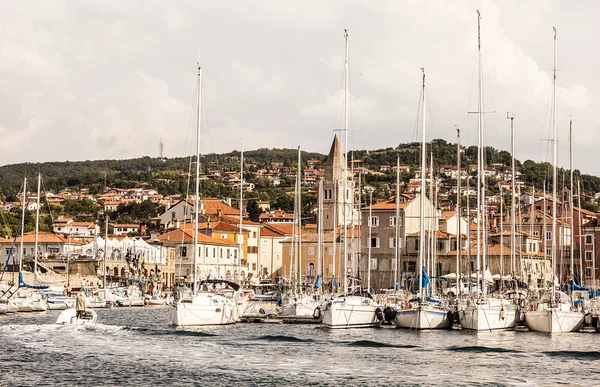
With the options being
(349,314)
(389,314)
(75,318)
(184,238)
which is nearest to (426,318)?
(389,314)

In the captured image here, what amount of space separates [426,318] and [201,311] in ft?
37.5

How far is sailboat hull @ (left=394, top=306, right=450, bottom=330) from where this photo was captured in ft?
155

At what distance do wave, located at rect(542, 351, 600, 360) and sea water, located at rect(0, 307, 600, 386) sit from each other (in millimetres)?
40

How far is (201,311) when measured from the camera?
48750mm

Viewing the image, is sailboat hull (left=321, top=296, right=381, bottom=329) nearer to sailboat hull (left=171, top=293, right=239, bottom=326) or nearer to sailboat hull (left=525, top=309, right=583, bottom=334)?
sailboat hull (left=171, top=293, right=239, bottom=326)

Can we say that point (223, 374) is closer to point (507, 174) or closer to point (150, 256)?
point (150, 256)

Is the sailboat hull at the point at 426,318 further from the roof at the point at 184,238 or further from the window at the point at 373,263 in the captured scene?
the roof at the point at 184,238

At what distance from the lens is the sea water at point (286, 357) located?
31328mm

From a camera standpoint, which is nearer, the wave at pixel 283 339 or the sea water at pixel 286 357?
the sea water at pixel 286 357

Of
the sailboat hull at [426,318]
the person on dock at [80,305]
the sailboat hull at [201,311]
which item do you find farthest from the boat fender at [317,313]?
the person on dock at [80,305]

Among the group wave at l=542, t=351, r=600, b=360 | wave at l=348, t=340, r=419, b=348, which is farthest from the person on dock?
wave at l=542, t=351, r=600, b=360

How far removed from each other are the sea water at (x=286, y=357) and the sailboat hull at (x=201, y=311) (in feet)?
2.09

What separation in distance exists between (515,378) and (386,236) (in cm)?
6258

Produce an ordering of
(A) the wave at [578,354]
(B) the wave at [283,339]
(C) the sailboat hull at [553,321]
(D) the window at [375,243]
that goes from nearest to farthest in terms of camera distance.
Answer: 1. (A) the wave at [578,354]
2. (B) the wave at [283,339]
3. (C) the sailboat hull at [553,321]
4. (D) the window at [375,243]
